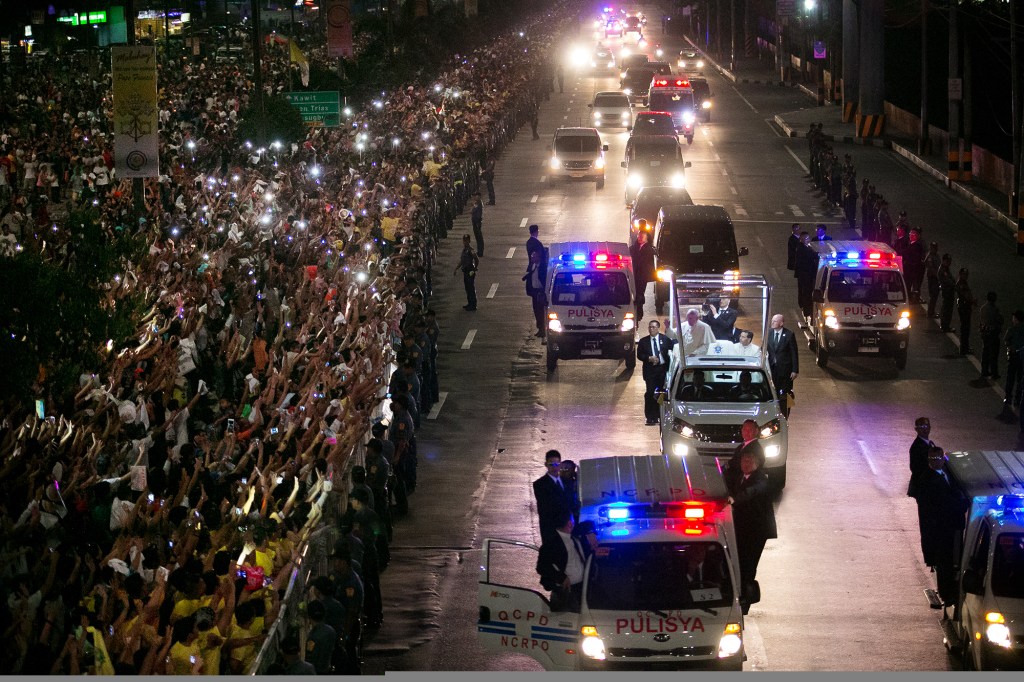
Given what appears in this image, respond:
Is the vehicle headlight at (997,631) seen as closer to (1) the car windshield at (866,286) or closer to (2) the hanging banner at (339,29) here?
(1) the car windshield at (866,286)

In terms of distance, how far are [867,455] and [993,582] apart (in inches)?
350

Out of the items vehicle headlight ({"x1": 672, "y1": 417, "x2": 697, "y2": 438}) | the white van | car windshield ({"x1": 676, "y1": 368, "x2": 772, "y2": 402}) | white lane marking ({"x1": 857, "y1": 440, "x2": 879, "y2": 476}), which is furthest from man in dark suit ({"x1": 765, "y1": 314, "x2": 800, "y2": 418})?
the white van

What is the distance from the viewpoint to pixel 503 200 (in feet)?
153

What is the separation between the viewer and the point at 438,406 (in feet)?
79.0

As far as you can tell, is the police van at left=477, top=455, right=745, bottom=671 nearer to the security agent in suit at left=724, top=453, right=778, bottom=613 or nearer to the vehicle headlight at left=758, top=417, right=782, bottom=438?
the security agent in suit at left=724, top=453, right=778, bottom=613

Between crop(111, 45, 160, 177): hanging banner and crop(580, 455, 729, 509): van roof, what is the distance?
1191 cm

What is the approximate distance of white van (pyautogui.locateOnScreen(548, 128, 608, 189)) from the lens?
160 ft

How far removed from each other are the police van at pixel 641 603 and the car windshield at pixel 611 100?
171 feet

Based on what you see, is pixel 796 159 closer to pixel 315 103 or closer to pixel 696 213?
pixel 315 103

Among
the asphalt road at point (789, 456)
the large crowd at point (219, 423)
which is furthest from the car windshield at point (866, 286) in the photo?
the large crowd at point (219, 423)

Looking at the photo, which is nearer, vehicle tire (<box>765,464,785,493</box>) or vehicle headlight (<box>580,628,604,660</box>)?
vehicle headlight (<box>580,628,604,660</box>)

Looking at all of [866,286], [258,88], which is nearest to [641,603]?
[866,286]

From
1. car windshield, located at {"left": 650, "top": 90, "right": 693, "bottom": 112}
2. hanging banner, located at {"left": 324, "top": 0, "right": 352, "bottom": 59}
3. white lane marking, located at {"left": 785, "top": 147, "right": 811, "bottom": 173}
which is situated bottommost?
white lane marking, located at {"left": 785, "top": 147, "right": 811, "bottom": 173}

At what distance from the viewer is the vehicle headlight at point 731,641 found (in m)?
11.8
